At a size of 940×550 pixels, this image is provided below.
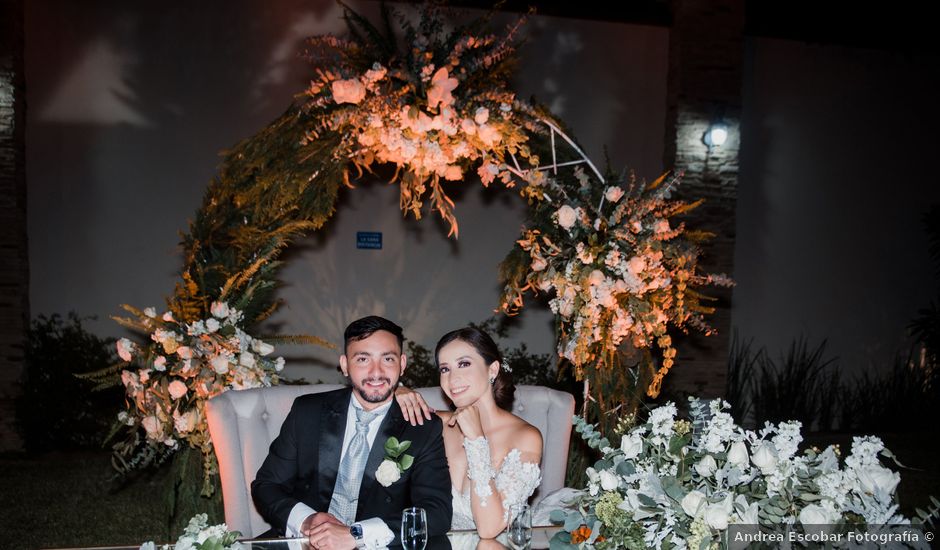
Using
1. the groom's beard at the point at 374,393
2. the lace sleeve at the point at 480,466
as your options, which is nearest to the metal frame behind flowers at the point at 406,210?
the groom's beard at the point at 374,393

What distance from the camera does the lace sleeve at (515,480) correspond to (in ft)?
8.06

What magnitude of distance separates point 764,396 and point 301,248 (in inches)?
182

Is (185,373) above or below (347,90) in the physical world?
below

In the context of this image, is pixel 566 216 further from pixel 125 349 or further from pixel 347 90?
pixel 125 349

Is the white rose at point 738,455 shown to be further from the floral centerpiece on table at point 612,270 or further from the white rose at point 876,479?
the floral centerpiece on table at point 612,270

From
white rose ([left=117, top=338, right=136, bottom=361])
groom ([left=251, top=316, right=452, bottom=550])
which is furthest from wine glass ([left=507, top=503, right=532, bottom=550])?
white rose ([left=117, top=338, right=136, bottom=361])

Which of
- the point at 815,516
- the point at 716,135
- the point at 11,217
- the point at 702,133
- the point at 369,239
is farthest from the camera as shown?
the point at 369,239

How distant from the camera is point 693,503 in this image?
1.62 m

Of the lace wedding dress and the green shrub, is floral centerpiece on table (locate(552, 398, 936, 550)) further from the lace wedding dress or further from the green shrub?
the green shrub

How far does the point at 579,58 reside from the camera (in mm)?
6465

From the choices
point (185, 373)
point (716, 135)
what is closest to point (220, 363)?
point (185, 373)

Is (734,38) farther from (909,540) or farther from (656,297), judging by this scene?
A: (909,540)

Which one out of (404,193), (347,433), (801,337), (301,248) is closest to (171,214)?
(301,248)

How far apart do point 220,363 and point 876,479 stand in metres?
2.74
